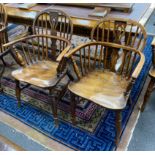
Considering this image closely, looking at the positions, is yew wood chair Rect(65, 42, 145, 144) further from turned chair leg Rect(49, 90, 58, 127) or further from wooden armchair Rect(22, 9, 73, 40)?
wooden armchair Rect(22, 9, 73, 40)

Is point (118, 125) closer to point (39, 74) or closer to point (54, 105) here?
point (54, 105)

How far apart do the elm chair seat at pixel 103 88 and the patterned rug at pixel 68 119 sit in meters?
0.41

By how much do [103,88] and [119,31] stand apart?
525 mm

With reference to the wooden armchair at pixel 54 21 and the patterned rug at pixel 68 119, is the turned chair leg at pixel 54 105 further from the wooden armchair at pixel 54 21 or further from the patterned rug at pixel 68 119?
the wooden armchair at pixel 54 21

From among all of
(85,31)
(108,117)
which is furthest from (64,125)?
(85,31)

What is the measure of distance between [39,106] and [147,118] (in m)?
1.06

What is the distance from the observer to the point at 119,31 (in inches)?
69.5

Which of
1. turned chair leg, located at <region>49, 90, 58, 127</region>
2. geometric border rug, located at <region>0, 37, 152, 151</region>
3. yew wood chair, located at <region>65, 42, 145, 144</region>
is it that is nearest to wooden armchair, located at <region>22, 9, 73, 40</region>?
yew wood chair, located at <region>65, 42, 145, 144</region>

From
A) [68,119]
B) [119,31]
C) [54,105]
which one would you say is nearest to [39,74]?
[54,105]

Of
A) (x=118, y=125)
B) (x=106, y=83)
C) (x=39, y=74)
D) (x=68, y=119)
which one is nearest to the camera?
(x=118, y=125)

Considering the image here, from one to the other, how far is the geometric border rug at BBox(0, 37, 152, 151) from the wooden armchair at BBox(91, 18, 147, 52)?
0.67m

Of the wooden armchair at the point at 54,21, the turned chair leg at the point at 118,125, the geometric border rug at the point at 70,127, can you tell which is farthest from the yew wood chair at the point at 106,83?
the wooden armchair at the point at 54,21

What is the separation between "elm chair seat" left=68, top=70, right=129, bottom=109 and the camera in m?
1.48

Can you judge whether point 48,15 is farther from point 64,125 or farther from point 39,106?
point 64,125
